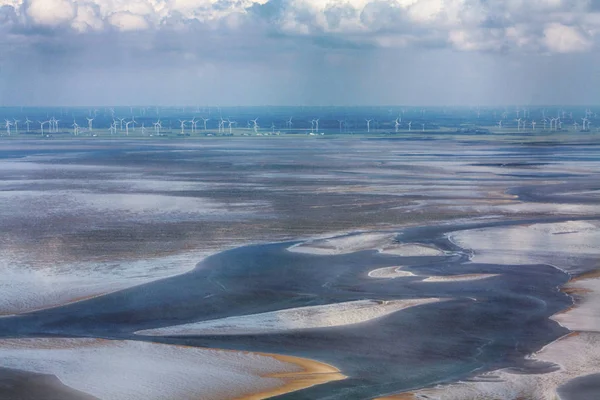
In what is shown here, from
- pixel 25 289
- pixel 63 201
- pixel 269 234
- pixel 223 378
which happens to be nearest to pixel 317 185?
pixel 63 201

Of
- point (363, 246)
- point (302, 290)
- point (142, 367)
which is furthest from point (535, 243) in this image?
point (142, 367)

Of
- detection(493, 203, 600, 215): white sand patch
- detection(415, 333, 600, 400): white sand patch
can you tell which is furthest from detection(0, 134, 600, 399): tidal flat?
detection(493, 203, 600, 215): white sand patch

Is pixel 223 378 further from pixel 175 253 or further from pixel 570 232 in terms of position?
pixel 570 232

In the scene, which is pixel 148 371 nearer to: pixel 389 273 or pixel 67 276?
pixel 67 276

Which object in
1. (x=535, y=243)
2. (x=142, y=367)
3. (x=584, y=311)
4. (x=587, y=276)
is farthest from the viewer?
(x=535, y=243)

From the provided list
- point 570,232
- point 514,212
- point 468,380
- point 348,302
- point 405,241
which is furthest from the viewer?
point 514,212

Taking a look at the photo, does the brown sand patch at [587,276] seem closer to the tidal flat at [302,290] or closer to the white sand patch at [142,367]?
the tidal flat at [302,290]
